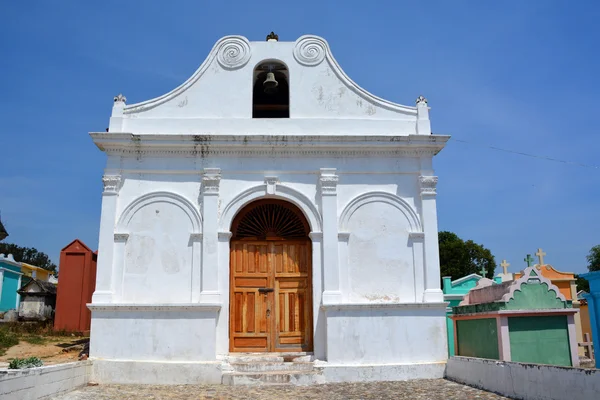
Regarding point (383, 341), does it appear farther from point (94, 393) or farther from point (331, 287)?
point (94, 393)

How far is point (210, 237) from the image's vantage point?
11.3 m

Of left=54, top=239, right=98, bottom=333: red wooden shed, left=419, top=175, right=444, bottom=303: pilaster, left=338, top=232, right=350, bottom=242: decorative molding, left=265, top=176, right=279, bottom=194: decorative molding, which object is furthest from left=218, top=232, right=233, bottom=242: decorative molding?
left=54, top=239, right=98, bottom=333: red wooden shed

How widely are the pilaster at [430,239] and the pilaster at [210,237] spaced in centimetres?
415

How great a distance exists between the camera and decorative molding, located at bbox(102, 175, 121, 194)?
1146cm

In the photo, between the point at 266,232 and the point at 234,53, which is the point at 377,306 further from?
the point at 234,53

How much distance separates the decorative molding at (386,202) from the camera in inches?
459

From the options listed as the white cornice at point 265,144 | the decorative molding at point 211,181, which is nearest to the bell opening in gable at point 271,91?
the white cornice at point 265,144

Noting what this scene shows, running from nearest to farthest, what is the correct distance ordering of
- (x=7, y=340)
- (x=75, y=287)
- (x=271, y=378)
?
1. (x=271, y=378)
2. (x=7, y=340)
3. (x=75, y=287)

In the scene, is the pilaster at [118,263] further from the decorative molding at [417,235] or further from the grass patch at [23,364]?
the decorative molding at [417,235]

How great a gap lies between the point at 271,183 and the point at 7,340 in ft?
23.7

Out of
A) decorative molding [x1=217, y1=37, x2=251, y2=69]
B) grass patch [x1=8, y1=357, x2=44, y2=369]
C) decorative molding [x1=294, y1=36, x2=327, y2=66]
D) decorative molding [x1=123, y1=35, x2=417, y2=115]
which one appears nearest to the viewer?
grass patch [x1=8, y1=357, x2=44, y2=369]

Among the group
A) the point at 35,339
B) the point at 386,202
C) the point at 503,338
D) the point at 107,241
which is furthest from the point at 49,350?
the point at 503,338

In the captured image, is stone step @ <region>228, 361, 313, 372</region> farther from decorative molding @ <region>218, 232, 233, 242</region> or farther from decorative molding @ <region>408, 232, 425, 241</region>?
decorative molding @ <region>408, 232, 425, 241</region>

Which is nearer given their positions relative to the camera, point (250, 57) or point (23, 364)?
point (23, 364)
